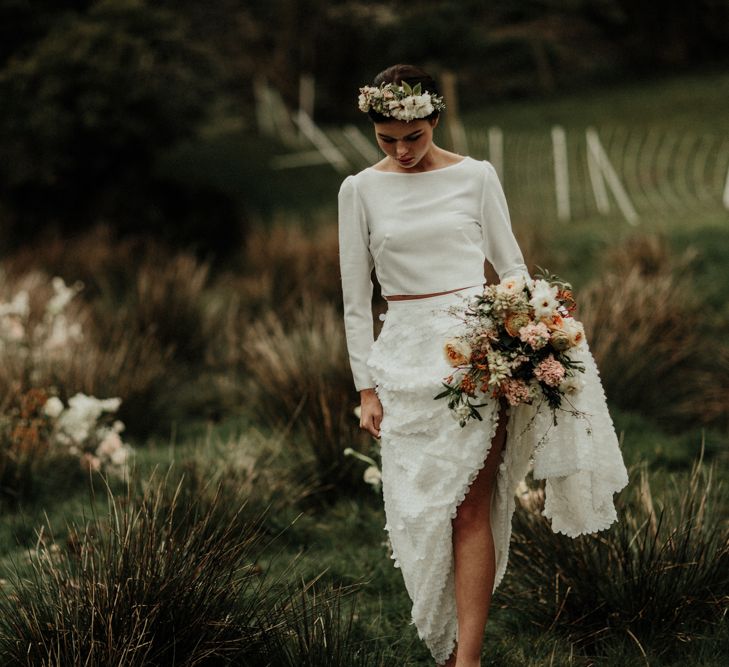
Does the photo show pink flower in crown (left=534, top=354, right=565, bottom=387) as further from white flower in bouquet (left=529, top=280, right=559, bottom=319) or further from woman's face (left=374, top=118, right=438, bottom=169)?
woman's face (left=374, top=118, right=438, bottom=169)

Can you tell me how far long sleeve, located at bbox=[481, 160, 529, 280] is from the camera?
3482mm

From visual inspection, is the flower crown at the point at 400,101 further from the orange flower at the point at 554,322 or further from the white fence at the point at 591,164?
the white fence at the point at 591,164

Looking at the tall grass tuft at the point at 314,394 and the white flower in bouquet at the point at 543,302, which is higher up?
the white flower in bouquet at the point at 543,302

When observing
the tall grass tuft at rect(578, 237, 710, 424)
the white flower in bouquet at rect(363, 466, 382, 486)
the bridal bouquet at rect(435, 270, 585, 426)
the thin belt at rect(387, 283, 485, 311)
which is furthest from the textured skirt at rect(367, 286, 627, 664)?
the tall grass tuft at rect(578, 237, 710, 424)

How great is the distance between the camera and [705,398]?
6.97m

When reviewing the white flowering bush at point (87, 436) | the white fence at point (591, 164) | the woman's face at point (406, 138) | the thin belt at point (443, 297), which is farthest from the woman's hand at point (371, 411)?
the white fence at point (591, 164)

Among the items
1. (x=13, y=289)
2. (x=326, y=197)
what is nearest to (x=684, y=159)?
(x=326, y=197)

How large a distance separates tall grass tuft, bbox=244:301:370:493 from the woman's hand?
70.0 inches

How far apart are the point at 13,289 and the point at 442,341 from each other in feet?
21.4

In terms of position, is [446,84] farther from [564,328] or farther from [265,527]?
[564,328]

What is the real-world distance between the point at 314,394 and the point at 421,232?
2.80 metres

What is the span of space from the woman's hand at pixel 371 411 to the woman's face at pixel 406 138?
2.64ft

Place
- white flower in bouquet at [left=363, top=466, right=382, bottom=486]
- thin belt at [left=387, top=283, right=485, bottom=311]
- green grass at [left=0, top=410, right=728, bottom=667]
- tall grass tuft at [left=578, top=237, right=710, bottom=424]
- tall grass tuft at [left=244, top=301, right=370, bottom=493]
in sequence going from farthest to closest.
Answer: tall grass tuft at [left=578, top=237, right=710, bottom=424], tall grass tuft at [left=244, top=301, right=370, bottom=493], white flower in bouquet at [left=363, top=466, right=382, bottom=486], green grass at [left=0, top=410, right=728, bottom=667], thin belt at [left=387, top=283, right=485, bottom=311]

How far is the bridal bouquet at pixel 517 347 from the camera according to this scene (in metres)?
3.04
